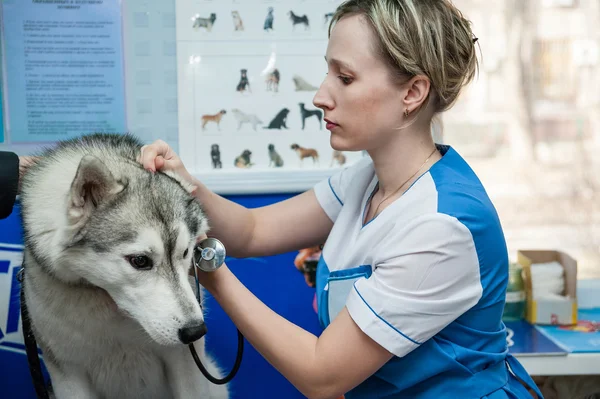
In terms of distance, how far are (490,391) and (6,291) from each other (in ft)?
4.70

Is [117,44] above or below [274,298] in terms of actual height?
above

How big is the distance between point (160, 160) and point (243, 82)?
646 mm

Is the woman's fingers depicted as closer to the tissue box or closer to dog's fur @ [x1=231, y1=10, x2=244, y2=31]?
dog's fur @ [x1=231, y1=10, x2=244, y2=31]

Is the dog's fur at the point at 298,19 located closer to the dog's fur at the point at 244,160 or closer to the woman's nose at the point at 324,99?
the dog's fur at the point at 244,160

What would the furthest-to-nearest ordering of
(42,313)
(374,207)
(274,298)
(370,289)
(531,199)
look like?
1. (531,199)
2. (274,298)
3. (374,207)
4. (42,313)
5. (370,289)

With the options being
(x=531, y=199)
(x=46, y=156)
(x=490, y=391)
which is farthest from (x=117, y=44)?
(x=531, y=199)

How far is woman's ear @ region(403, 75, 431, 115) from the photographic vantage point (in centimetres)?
123

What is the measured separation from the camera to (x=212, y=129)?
73.4 inches

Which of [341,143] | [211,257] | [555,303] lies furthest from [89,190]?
[555,303]

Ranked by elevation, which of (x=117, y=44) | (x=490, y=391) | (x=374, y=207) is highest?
(x=117, y=44)

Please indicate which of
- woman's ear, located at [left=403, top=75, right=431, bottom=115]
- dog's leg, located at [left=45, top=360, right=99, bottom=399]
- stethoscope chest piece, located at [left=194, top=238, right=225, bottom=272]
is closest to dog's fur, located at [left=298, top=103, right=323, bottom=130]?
woman's ear, located at [left=403, top=75, right=431, bottom=115]

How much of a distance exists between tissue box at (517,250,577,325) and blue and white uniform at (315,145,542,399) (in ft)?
2.33

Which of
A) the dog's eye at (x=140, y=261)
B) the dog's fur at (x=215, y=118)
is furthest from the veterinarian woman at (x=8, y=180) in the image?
the dog's fur at (x=215, y=118)

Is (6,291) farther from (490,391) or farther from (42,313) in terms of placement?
(490,391)
